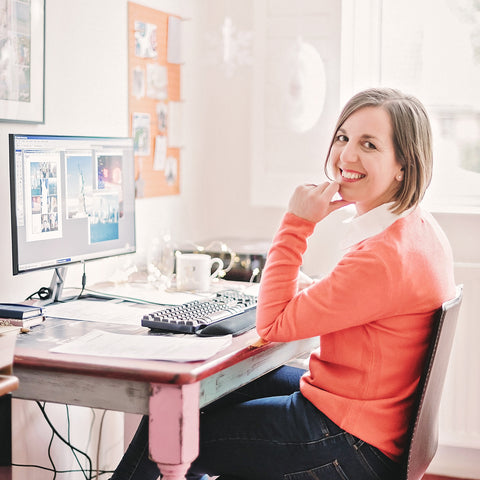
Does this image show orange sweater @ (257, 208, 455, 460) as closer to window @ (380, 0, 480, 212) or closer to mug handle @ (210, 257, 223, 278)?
mug handle @ (210, 257, 223, 278)

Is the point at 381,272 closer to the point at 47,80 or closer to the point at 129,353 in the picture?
the point at 129,353

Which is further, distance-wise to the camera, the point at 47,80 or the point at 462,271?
the point at 462,271

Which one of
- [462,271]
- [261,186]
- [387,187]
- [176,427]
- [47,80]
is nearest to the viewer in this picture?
[176,427]

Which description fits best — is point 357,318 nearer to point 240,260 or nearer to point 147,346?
point 147,346

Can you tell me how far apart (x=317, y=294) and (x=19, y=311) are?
0.67 metres

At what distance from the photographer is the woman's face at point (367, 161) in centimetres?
162

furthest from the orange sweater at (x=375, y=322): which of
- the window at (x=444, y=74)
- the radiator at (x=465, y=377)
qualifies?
the window at (x=444, y=74)

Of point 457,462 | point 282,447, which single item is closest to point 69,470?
point 282,447

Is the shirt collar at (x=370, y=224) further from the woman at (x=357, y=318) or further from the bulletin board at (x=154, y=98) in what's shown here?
the bulletin board at (x=154, y=98)

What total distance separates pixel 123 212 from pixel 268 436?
863 millimetres

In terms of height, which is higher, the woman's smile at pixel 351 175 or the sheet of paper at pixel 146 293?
the woman's smile at pixel 351 175

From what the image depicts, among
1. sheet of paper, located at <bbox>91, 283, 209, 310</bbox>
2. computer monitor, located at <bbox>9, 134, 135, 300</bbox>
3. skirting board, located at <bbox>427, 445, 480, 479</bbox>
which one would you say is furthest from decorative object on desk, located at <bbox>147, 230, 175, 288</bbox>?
skirting board, located at <bbox>427, 445, 480, 479</bbox>

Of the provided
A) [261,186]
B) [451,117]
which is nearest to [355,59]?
[451,117]

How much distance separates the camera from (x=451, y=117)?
2789 mm
